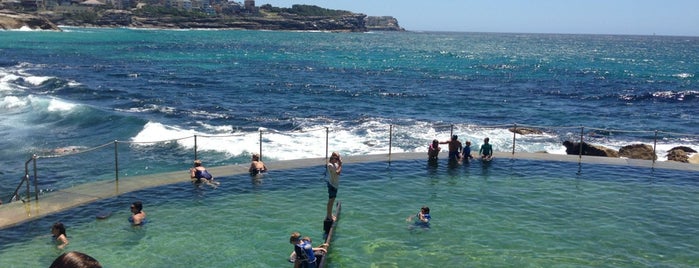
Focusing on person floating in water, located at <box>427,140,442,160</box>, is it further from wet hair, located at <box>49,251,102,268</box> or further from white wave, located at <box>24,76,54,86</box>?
white wave, located at <box>24,76,54,86</box>

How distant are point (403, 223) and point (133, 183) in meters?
7.84

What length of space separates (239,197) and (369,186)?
12.4 feet

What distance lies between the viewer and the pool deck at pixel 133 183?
1357 centimetres

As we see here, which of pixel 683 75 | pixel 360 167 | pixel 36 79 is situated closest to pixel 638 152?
pixel 360 167

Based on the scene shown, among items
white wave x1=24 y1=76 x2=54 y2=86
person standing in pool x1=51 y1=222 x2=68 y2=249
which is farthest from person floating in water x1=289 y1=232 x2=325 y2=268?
white wave x1=24 y1=76 x2=54 y2=86

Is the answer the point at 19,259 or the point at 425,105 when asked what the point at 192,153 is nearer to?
the point at 19,259

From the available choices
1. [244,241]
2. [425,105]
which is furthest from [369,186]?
[425,105]

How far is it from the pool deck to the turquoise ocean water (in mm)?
516

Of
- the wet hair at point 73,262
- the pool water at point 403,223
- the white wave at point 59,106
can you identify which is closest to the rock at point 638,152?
the pool water at point 403,223

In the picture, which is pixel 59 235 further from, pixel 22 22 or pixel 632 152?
pixel 22 22

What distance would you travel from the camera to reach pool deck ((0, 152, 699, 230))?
1357 cm

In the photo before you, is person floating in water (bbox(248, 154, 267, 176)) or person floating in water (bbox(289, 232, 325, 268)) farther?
person floating in water (bbox(248, 154, 267, 176))

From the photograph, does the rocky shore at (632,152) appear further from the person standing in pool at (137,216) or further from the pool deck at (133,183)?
the person standing in pool at (137,216)

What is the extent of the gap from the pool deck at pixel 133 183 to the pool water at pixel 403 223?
438 mm
